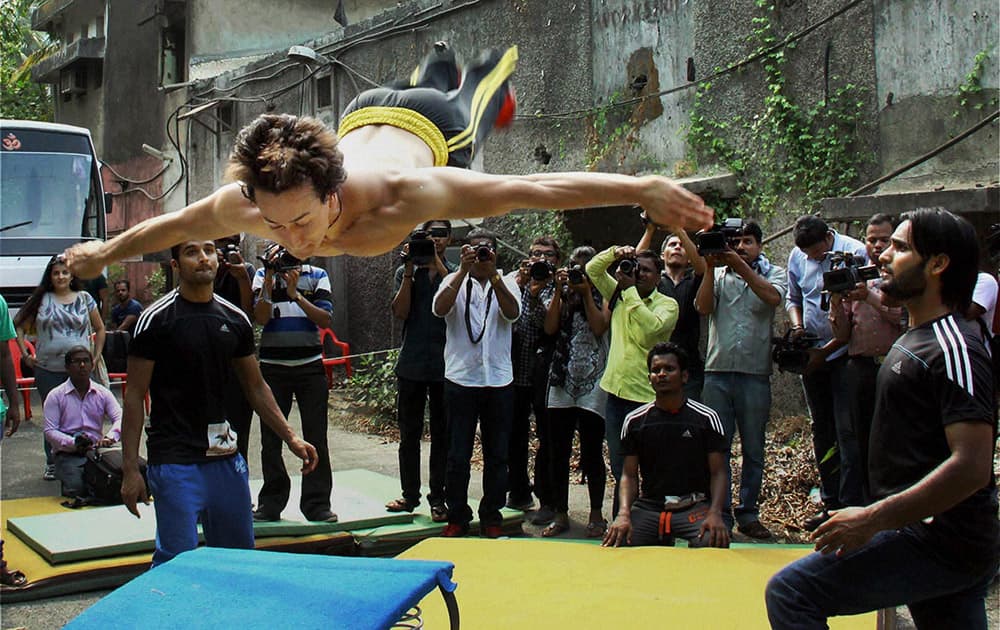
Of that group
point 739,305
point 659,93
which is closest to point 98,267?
point 739,305

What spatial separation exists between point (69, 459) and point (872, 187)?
227 inches

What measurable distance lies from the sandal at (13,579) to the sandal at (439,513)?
7.61ft

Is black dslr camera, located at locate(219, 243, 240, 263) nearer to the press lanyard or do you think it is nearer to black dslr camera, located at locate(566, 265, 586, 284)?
the press lanyard

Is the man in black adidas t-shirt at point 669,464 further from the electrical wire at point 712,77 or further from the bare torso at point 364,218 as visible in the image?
the electrical wire at point 712,77

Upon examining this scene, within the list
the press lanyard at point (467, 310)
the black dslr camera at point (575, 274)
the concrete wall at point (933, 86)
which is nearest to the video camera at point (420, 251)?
the press lanyard at point (467, 310)

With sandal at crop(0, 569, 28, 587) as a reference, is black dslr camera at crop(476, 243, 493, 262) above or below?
above

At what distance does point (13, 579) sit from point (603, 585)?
2925mm

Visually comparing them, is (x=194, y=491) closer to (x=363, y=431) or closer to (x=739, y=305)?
(x=739, y=305)

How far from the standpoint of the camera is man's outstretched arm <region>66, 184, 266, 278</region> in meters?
3.71

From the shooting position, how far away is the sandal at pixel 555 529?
6.15m

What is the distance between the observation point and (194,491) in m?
4.30

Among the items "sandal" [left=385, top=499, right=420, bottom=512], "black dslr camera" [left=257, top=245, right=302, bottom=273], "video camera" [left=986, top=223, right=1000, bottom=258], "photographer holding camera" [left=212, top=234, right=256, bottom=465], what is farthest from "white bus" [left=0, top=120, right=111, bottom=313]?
"video camera" [left=986, top=223, right=1000, bottom=258]

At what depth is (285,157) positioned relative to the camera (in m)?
3.38

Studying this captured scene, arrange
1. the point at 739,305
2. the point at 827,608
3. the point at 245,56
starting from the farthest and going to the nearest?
1. the point at 245,56
2. the point at 739,305
3. the point at 827,608
